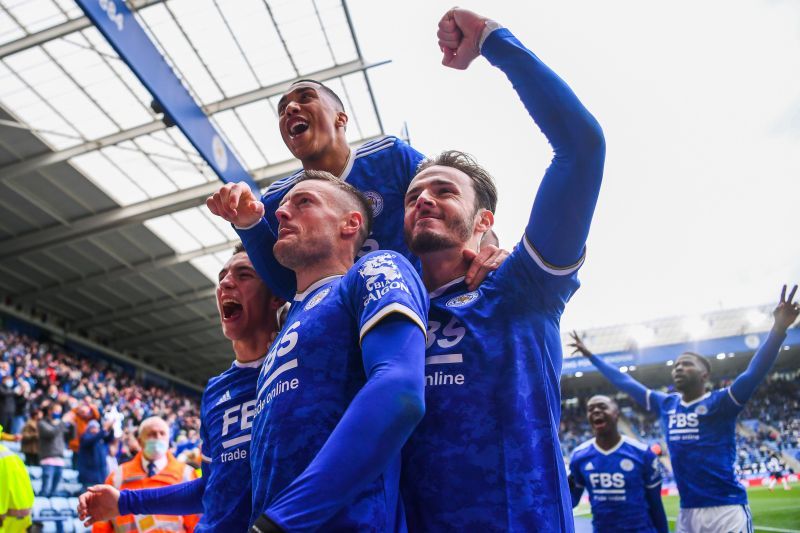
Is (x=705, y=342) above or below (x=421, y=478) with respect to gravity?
above

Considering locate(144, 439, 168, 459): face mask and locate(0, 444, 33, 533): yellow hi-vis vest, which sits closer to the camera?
locate(0, 444, 33, 533): yellow hi-vis vest

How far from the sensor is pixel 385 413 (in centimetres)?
129

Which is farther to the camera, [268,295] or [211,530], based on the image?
[268,295]

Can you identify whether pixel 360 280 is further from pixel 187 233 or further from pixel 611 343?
pixel 611 343

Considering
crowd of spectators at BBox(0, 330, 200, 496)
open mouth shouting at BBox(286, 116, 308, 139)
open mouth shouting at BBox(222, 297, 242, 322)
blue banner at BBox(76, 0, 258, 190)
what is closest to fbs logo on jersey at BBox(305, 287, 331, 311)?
open mouth shouting at BBox(222, 297, 242, 322)

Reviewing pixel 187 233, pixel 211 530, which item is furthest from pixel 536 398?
pixel 187 233

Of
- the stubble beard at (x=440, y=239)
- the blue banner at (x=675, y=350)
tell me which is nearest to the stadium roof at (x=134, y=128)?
the stubble beard at (x=440, y=239)

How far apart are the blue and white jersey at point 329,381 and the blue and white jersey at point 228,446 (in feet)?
2.29

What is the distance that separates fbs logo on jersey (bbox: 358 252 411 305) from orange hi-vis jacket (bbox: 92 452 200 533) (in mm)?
3919

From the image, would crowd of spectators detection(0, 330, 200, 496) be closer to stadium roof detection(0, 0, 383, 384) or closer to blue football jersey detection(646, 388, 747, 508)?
stadium roof detection(0, 0, 383, 384)

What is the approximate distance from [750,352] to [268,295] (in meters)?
33.8

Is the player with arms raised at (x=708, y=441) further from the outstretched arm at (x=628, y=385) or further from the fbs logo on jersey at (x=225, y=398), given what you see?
the fbs logo on jersey at (x=225, y=398)

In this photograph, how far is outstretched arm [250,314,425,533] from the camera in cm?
121

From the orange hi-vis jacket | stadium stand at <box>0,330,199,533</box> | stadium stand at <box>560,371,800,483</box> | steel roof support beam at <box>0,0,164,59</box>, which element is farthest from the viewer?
stadium stand at <box>560,371,800,483</box>
